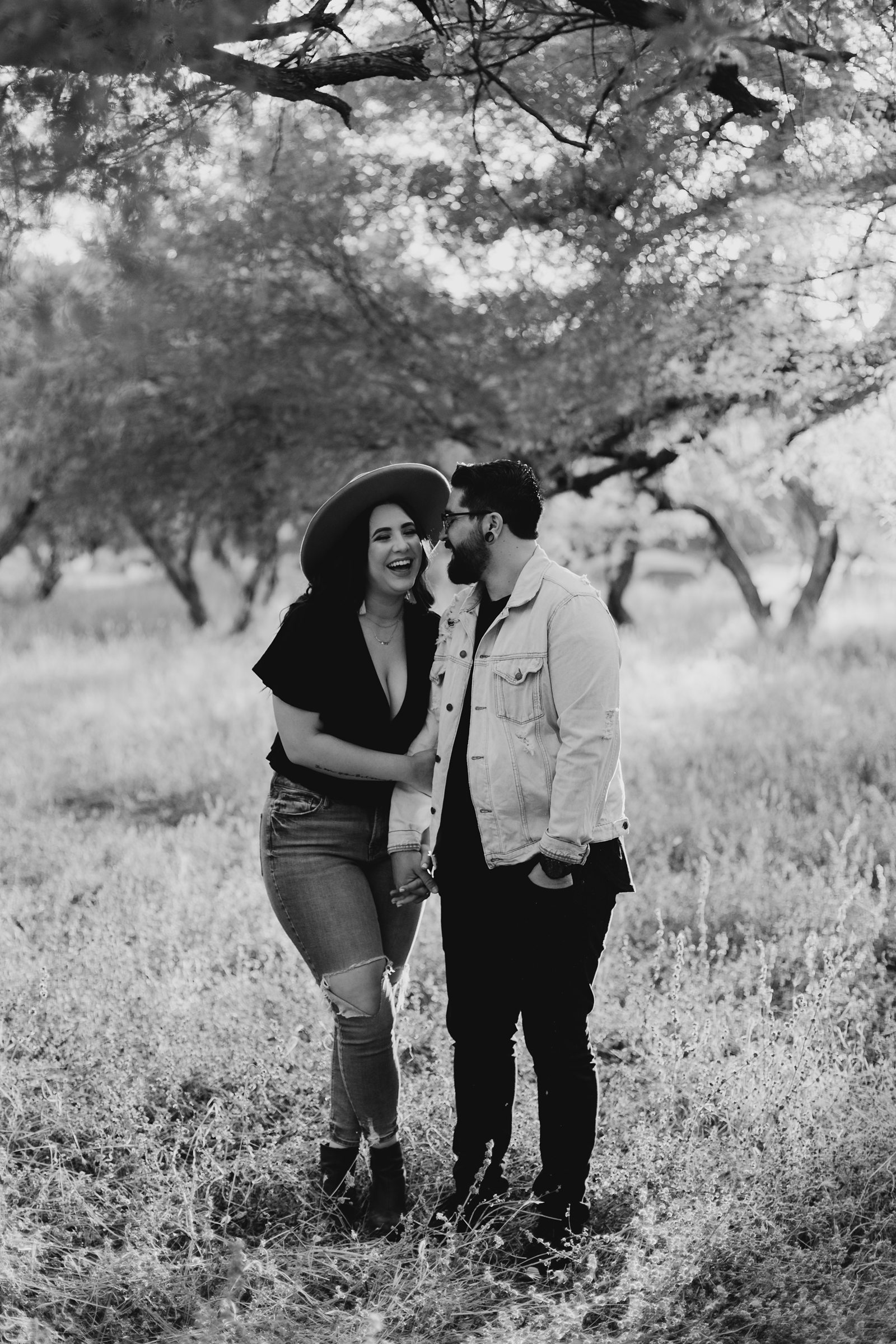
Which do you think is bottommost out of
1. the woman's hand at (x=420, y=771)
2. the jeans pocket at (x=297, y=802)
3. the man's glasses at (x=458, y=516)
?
the jeans pocket at (x=297, y=802)

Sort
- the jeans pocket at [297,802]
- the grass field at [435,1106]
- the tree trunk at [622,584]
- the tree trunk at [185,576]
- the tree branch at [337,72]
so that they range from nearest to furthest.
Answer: the grass field at [435,1106], the jeans pocket at [297,802], the tree branch at [337,72], the tree trunk at [622,584], the tree trunk at [185,576]

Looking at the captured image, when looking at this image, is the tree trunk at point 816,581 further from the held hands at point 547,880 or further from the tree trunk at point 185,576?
the held hands at point 547,880

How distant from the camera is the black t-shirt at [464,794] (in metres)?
3.32

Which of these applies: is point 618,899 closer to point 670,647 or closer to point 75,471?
point 75,471

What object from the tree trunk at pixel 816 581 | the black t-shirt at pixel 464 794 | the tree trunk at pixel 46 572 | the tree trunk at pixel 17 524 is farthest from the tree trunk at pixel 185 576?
the black t-shirt at pixel 464 794

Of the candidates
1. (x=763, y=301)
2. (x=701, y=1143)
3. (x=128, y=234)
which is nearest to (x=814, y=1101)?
(x=701, y=1143)

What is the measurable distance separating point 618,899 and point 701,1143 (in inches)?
93.7

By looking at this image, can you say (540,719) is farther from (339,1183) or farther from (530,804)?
(339,1183)

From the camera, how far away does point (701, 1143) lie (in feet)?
11.8

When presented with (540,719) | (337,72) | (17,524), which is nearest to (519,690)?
(540,719)

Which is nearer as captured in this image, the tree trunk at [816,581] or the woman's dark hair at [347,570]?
the woman's dark hair at [347,570]

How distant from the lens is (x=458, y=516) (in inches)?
128

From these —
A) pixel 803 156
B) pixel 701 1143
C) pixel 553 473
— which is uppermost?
pixel 803 156

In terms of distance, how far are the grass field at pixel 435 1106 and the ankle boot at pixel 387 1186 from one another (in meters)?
0.07
